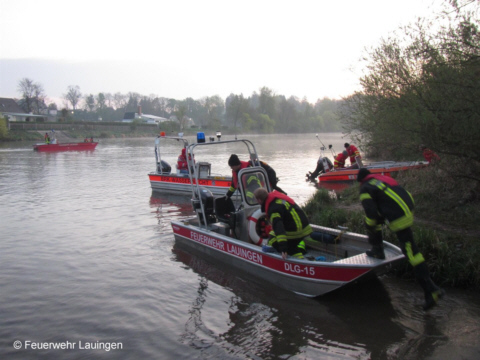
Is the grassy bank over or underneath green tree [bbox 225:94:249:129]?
underneath

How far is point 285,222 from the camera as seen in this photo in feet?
20.5

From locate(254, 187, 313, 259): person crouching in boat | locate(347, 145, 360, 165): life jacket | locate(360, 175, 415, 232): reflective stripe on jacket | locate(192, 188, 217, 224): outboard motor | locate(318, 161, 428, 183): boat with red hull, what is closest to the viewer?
locate(360, 175, 415, 232): reflective stripe on jacket

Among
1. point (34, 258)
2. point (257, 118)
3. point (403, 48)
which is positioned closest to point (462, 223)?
point (403, 48)

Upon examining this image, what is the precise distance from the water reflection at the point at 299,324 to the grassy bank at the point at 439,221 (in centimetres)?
103

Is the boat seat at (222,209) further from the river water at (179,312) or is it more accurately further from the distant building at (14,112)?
the distant building at (14,112)

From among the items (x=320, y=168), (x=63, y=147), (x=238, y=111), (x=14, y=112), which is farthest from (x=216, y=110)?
(x=320, y=168)

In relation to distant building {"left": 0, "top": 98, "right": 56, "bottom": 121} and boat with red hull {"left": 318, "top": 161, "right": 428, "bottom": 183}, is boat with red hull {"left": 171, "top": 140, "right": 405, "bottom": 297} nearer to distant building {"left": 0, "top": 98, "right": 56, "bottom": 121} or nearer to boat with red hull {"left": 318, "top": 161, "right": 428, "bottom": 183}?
boat with red hull {"left": 318, "top": 161, "right": 428, "bottom": 183}

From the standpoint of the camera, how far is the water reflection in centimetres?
496

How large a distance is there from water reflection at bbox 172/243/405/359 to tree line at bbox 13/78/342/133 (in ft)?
229

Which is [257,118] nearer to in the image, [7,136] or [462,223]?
[7,136]

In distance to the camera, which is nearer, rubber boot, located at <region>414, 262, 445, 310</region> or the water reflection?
the water reflection

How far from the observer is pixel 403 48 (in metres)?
9.32

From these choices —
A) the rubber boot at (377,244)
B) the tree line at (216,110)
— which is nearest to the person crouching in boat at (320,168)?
the rubber boot at (377,244)

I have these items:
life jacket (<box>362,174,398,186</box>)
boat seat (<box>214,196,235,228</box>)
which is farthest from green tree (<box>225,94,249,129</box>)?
life jacket (<box>362,174,398,186</box>)
